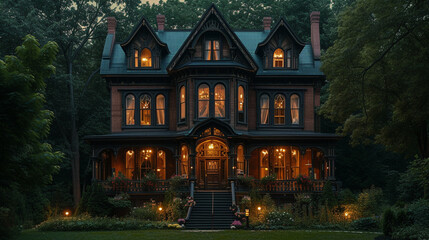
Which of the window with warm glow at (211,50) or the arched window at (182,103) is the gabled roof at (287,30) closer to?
the window with warm glow at (211,50)

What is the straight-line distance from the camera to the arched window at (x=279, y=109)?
35781 millimetres

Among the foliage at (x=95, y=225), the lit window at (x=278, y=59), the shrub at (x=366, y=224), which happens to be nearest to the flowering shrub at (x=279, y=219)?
the shrub at (x=366, y=224)

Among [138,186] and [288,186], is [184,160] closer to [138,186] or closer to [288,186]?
[138,186]

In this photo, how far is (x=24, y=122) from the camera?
17.0m

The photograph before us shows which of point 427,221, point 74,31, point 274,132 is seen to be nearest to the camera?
point 427,221

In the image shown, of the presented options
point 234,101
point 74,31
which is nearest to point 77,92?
point 74,31

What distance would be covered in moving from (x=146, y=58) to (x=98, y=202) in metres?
11.4

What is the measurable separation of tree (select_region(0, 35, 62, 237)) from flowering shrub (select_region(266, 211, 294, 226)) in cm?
1094

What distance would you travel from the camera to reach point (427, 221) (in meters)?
19.4

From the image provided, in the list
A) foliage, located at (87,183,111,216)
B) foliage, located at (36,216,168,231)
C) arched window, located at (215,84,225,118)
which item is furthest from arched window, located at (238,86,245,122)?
foliage, located at (36,216,168,231)

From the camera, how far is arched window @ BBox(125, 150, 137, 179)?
35.2 meters

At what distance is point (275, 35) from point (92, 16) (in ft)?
57.0

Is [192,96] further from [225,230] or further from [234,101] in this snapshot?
[225,230]

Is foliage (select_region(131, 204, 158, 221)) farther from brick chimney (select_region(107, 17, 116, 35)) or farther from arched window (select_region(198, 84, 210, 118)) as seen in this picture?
brick chimney (select_region(107, 17, 116, 35))
